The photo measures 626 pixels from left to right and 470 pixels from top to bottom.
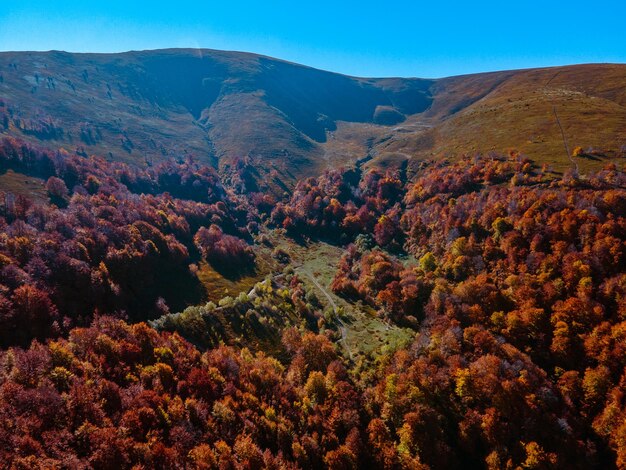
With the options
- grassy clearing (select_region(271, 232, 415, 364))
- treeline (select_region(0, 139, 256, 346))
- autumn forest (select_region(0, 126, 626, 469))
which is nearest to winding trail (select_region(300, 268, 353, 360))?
grassy clearing (select_region(271, 232, 415, 364))

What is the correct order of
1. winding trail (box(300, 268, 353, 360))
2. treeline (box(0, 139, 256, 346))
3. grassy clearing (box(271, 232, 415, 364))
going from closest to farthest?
treeline (box(0, 139, 256, 346)) < grassy clearing (box(271, 232, 415, 364)) < winding trail (box(300, 268, 353, 360))

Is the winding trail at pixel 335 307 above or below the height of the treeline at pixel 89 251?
below

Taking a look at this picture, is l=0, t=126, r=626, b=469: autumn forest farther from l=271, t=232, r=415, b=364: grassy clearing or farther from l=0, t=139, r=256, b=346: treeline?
l=271, t=232, r=415, b=364: grassy clearing

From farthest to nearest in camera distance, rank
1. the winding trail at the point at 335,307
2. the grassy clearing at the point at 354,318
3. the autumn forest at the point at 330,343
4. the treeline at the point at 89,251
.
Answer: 1. the winding trail at the point at 335,307
2. the grassy clearing at the point at 354,318
3. the treeline at the point at 89,251
4. the autumn forest at the point at 330,343

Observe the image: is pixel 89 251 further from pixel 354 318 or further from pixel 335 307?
pixel 354 318

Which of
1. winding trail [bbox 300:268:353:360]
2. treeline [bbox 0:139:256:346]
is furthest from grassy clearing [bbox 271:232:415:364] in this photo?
treeline [bbox 0:139:256:346]

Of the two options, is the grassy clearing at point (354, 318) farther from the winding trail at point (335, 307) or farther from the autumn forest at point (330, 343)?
the autumn forest at point (330, 343)

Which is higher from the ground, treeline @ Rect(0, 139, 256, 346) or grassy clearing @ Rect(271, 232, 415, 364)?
treeline @ Rect(0, 139, 256, 346)

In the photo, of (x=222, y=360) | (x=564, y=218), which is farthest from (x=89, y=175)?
(x=564, y=218)

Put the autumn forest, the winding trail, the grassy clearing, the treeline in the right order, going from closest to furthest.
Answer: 1. the autumn forest
2. the treeline
3. the grassy clearing
4. the winding trail

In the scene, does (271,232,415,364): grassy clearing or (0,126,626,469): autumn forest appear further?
(271,232,415,364): grassy clearing

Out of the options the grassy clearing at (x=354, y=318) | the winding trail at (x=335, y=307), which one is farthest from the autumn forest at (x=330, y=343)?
the grassy clearing at (x=354, y=318)

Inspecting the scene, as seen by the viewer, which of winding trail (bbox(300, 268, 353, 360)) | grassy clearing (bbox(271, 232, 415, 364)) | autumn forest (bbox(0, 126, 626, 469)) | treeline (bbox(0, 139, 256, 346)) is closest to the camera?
autumn forest (bbox(0, 126, 626, 469))
